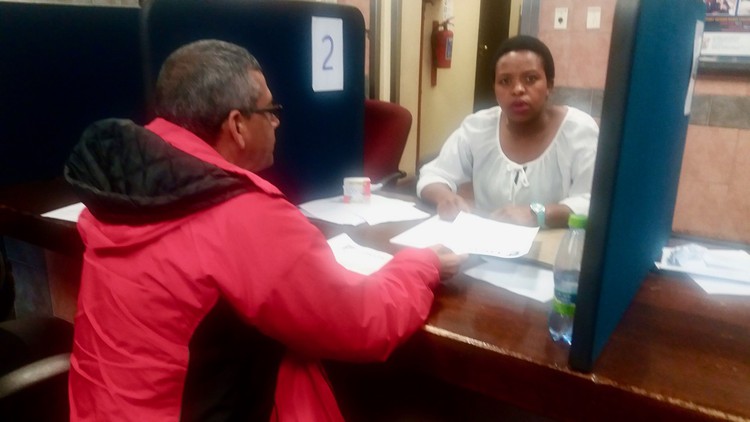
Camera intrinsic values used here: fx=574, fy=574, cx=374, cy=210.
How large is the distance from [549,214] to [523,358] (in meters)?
0.80

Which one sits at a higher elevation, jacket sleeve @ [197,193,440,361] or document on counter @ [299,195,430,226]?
jacket sleeve @ [197,193,440,361]

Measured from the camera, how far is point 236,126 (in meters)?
1.02

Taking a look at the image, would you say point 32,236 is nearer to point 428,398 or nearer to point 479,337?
point 428,398

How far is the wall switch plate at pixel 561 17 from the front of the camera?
3.11 meters

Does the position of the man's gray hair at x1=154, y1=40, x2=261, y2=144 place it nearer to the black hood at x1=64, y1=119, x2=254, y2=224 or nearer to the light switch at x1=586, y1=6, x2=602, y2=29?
the black hood at x1=64, y1=119, x2=254, y2=224

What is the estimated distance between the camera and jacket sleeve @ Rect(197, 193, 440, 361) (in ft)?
2.63

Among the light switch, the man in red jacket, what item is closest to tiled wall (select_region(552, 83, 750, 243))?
the light switch

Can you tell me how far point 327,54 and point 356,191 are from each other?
0.42m

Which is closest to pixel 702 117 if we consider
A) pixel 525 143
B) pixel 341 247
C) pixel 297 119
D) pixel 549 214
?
pixel 525 143

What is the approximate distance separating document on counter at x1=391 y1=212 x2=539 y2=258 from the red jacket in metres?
0.38

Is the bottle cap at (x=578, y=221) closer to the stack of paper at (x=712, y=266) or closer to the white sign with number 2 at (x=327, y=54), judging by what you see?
the stack of paper at (x=712, y=266)

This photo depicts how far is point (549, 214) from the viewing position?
1.58 meters

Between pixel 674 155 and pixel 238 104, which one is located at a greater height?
pixel 238 104

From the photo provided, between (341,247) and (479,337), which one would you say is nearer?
(479,337)
